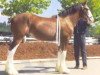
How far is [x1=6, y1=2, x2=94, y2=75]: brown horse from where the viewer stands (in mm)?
12633

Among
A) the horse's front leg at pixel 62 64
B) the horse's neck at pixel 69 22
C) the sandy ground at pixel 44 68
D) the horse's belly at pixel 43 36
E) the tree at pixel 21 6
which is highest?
the tree at pixel 21 6

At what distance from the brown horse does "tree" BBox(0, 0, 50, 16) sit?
1921cm

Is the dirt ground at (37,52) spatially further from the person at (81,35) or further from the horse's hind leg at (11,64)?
the horse's hind leg at (11,64)

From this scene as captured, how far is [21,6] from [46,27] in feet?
64.6

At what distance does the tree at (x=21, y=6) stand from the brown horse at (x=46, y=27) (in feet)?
63.0

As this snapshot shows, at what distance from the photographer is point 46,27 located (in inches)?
513

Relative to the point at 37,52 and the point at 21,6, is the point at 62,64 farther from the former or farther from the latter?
the point at 21,6

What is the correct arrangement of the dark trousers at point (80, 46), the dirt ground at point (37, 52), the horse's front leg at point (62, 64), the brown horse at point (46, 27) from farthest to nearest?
the dirt ground at point (37, 52) < the dark trousers at point (80, 46) < the horse's front leg at point (62, 64) < the brown horse at point (46, 27)

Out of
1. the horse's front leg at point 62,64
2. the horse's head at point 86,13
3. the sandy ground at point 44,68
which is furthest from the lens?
the horse's head at point 86,13

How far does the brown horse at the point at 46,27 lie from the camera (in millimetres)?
12633

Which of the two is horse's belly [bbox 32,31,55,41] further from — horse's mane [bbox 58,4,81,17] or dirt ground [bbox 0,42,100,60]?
dirt ground [bbox 0,42,100,60]

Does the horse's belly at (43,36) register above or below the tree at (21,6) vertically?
below

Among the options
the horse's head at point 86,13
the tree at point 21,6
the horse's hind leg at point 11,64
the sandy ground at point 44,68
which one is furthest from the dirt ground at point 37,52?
the tree at point 21,6

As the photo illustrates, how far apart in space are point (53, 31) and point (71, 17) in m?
0.90
